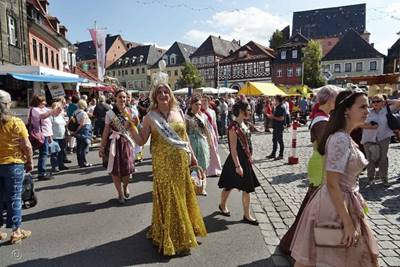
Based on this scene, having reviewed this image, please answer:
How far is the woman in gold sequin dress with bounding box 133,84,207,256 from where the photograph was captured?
13.1 ft

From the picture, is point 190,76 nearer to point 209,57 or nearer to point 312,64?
point 209,57

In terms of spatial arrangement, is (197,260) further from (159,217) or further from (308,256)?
(308,256)

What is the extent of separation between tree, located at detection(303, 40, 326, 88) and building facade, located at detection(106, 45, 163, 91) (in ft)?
133

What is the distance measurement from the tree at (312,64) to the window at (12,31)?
3861 centimetres

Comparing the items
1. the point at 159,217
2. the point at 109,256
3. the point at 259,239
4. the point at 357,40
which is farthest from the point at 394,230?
the point at 357,40

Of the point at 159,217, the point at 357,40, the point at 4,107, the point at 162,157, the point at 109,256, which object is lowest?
the point at 109,256

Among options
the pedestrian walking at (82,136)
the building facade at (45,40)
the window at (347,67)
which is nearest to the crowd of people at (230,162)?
the pedestrian walking at (82,136)

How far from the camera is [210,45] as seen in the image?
6825cm

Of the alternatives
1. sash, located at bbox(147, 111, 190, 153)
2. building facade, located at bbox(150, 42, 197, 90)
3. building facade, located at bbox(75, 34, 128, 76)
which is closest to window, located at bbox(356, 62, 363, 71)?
building facade, located at bbox(150, 42, 197, 90)

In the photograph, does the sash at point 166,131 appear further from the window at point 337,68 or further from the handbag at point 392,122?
the window at point 337,68

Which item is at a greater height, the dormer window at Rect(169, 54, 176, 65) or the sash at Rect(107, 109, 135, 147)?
the dormer window at Rect(169, 54, 176, 65)

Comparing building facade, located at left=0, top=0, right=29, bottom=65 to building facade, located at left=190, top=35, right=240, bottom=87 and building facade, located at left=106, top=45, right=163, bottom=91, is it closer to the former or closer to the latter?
building facade, located at left=190, top=35, right=240, bottom=87

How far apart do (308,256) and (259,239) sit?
194 cm

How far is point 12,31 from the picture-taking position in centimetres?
2261
